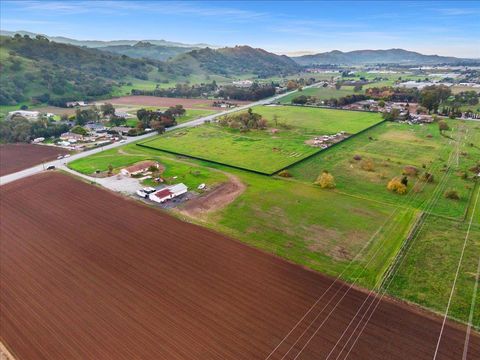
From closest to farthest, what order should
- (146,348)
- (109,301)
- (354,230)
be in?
(146,348) < (109,301) < (354,230)

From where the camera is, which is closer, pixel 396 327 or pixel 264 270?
pixel 396 327

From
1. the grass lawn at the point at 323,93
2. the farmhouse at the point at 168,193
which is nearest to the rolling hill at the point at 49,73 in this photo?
the grass lawn at the point at 323,93

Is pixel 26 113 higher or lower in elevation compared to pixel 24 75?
lower

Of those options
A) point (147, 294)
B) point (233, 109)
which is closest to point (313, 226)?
point (147, 294)

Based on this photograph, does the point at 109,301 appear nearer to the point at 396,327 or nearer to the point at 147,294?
the point at 147,294

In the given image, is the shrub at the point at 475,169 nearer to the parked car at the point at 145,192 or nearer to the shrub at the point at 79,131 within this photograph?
the parked car at the point at 145,192

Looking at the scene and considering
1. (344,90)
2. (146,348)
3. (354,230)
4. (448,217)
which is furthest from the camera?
(344,90)

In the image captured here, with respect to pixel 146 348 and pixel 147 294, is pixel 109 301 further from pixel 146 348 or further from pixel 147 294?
pixel 146 348

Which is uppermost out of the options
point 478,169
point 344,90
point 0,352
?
point 344,90
